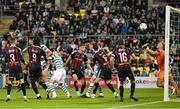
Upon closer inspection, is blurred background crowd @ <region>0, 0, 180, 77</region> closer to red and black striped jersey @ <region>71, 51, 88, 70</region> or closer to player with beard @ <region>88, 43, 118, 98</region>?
red and black striped jersey @ <region>71, 51, 88, 70</region>

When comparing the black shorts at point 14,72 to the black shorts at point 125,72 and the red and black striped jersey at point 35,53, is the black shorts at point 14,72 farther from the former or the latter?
the black shorts at point 125,72

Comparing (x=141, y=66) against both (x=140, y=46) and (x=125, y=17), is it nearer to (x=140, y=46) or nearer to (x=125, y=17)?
(x=140, y=46)

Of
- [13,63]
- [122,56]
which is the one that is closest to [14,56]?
[13,63]

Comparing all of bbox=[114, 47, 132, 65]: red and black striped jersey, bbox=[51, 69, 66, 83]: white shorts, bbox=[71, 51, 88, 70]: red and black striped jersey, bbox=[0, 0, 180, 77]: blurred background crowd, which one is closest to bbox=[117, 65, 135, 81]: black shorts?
→ bbox=[114, 47, 132, 65]: red and black striped jersey

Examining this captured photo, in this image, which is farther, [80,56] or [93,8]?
[93,8]

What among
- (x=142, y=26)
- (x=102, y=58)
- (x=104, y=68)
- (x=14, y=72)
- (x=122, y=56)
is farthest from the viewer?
(x=142, y=26)

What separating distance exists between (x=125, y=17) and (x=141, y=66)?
7734mm

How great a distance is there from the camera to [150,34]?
40156mm

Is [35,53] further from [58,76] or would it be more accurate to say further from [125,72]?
[125,72]

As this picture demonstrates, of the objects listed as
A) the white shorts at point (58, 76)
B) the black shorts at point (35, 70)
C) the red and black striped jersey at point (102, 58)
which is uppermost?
the red and black striped jersey at point (102, 58)

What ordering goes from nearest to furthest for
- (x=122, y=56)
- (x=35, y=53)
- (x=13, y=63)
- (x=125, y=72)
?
(x=125, y=72) → (x=122, y=56) → (x=13, y=63) → (x=35, y=53)

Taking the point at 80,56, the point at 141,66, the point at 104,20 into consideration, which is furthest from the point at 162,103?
the point at 104,20

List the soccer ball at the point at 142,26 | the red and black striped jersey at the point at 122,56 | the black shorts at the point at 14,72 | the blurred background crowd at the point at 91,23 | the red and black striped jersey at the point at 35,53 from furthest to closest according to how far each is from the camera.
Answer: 1. the soccer ball at the point at 142,26
2. the blurred background crowd at the point at 91,23
3. the red and black striped jersey at the point at 35,53
4. the black shorts at the point at 14,72
5. the red and black striped jersey at the point at 122,56

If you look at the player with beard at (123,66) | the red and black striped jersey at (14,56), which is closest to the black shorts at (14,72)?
the red and black striped jersey at (14,56)
